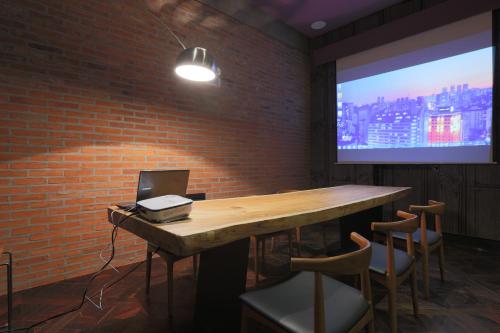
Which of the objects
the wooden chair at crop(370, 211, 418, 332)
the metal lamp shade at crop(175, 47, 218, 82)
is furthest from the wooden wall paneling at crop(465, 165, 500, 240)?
the metal lamp shade at crop(175, 47, 218, 82)

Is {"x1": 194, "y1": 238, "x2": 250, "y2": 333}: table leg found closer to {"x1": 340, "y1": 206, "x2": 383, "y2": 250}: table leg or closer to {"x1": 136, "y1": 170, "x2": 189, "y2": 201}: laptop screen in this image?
{"x1": 136, "y1": 170, "x2": 189, "y2": 201}: laptop screen

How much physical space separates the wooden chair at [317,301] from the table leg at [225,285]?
26 cm

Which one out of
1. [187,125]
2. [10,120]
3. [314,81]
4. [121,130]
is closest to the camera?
[10,120]

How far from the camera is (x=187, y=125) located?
3.10 metres

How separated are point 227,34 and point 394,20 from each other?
2.48 m

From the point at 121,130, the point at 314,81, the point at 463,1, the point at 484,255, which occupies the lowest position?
the point at 484,255

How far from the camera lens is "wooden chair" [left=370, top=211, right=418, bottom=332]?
1.40 metres

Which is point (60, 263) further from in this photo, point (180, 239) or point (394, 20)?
point (394, 20)

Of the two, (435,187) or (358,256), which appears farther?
(435,187)

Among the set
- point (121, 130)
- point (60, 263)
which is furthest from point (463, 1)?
point (60, 263)

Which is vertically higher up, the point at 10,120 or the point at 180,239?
the point at 10,120

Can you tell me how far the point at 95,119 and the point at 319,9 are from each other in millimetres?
3508

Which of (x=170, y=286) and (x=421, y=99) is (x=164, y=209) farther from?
(x=421, y=99)

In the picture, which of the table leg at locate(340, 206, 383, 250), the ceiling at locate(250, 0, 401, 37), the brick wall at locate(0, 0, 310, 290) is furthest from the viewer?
the ceiling at locate(250, 0, 401, 37)
